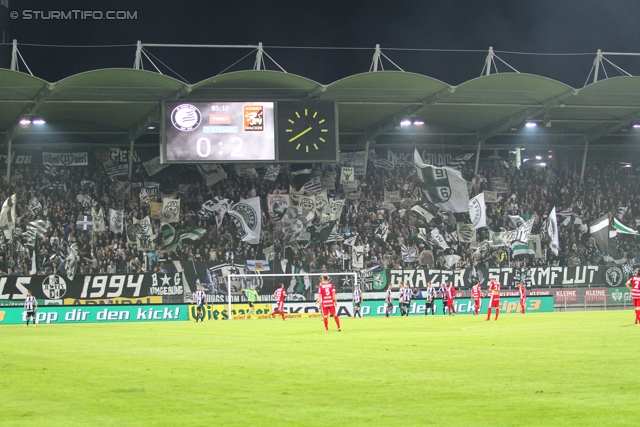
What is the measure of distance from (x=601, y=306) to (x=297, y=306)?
18764 mm

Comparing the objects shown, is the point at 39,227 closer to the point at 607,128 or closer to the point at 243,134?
the point at 243,134

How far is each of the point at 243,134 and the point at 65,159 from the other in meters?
16.5

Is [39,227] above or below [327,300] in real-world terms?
above

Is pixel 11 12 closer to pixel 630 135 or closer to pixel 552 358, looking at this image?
pixel 630 135

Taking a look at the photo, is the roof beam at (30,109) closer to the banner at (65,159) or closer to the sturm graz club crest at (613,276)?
the banner at (65,159)

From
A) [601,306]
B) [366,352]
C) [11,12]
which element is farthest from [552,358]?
[11,12]

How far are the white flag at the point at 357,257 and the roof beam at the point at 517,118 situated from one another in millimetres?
11508

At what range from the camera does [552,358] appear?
49.2ft

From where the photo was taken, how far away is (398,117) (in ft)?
157

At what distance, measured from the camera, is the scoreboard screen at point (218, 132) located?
125ft

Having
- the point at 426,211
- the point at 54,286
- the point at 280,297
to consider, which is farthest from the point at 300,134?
the point at 54,286

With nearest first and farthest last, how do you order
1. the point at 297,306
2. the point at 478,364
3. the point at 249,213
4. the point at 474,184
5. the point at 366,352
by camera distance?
the point at 478,364 → the point at 366,352 → the point at 297,306 → the point at 249,213 → the point at 474,184

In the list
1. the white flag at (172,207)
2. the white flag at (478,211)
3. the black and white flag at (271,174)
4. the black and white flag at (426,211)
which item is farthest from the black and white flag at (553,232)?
the white flag at (172,207)

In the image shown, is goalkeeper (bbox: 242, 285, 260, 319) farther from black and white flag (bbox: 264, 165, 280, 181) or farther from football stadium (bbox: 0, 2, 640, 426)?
black and white flag (bbox: 264, 165, 280, 181)
